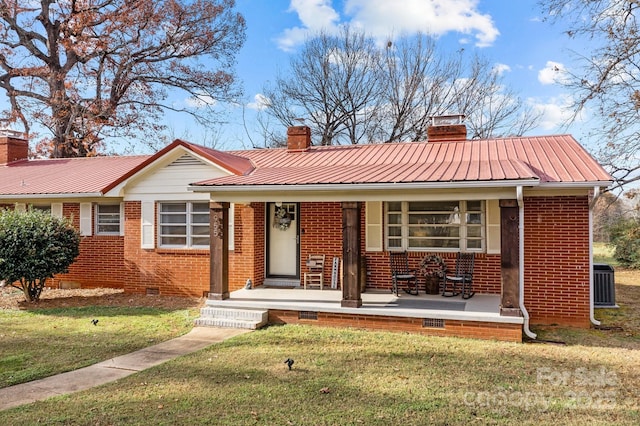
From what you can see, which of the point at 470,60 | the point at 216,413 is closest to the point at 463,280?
the point at 216,413

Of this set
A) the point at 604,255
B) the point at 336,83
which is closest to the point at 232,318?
the point at 336,83

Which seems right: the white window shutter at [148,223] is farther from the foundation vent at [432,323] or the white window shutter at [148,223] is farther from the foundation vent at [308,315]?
the foundation vent at [432,323]

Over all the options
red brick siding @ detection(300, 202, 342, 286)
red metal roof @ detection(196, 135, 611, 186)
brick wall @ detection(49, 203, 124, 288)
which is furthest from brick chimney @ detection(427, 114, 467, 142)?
brick wall @ detection(49, 203, 124, 288)

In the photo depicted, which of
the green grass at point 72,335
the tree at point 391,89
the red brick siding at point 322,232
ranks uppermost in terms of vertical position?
the tree at point 391,89

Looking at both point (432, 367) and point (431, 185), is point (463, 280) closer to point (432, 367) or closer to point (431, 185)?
point (431, 185)

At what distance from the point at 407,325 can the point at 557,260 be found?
10.9ft

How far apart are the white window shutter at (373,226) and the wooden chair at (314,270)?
118cm

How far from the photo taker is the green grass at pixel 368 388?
4.33 m

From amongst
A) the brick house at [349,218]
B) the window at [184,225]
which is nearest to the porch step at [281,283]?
the brick house at [349,218]

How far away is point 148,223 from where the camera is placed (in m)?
11.2

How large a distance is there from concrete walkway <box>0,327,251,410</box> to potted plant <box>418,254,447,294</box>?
4130 mm

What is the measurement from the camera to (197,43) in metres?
23.7

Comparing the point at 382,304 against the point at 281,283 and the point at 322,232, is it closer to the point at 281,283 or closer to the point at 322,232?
the point at 322,232

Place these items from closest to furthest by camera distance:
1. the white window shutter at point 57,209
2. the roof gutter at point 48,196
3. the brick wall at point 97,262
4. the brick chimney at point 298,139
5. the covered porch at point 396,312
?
1. the covered porch at point 396,312
2. the roof gutter at point 48,196
3. the brick wall at point 97,262
4. the white window shutter at point 57,209
5. the brick chimney at point 298,139
